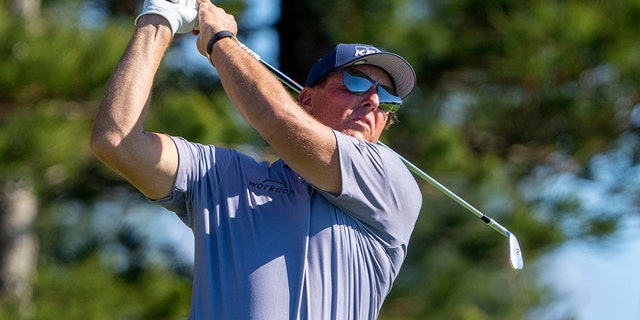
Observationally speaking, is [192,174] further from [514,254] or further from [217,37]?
[514,254]

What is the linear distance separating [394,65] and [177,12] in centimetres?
62

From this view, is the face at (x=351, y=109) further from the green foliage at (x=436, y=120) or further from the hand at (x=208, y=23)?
the green foliage at (x=436, y=120)

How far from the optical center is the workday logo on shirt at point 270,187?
3.36m

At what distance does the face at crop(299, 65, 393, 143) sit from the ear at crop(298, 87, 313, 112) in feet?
0.12

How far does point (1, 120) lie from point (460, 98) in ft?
13.0

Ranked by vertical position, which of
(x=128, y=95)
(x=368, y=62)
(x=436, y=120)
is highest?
(x=436, y=120)

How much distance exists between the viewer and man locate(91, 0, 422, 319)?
321cm

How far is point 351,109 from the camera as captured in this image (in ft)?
11.9

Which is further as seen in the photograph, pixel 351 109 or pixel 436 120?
pixel 436 120

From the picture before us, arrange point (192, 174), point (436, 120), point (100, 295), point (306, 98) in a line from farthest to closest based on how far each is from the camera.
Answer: point (436, 120) → point (100, 295) → point (306, 98) → point (192, 174)

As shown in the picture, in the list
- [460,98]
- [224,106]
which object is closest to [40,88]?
[224,106]

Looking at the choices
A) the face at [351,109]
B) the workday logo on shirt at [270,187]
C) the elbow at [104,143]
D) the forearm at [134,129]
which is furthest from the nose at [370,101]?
the elbow at [104,143]

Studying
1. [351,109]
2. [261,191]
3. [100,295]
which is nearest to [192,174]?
[261,191]

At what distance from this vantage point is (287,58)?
9.66 m
